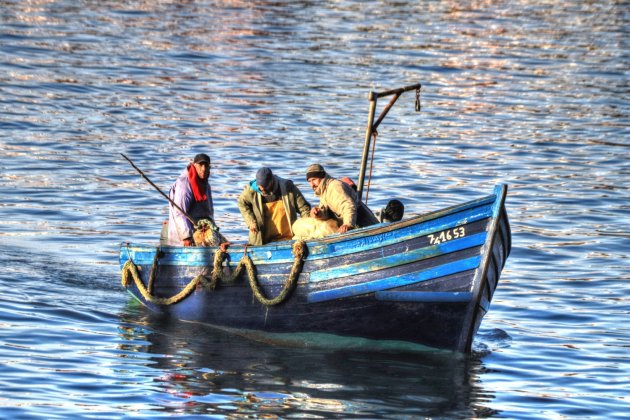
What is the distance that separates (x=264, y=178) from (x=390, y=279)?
2370mm

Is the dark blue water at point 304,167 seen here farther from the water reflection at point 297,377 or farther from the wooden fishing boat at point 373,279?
the wooden fishing boat at point 373,279

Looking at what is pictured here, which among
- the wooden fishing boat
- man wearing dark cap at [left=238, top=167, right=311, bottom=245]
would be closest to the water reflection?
the wooden fishing boat

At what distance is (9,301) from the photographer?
17.2 m

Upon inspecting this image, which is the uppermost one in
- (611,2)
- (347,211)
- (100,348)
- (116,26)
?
(611,2)

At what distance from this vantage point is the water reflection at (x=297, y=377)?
1332cm

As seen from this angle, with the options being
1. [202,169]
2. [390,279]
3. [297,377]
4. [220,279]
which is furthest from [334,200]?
[297,377]

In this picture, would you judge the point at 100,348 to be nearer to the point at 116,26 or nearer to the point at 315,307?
the point at 315,307

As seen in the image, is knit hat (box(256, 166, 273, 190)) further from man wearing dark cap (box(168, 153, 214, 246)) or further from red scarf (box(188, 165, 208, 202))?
red scarf (box(188, 165, 208, 202))

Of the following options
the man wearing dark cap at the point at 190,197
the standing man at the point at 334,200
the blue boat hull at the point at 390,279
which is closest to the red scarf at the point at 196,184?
the man wearing dark cap at the point at 190,197

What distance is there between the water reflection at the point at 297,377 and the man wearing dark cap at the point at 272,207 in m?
1.48

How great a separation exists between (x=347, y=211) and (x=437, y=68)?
75.9 ft

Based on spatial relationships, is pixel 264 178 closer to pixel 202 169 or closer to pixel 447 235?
pixel 202 169

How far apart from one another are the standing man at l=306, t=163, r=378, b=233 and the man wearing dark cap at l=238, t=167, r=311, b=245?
0.64 metres

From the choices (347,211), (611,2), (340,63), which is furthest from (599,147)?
(611,2)
